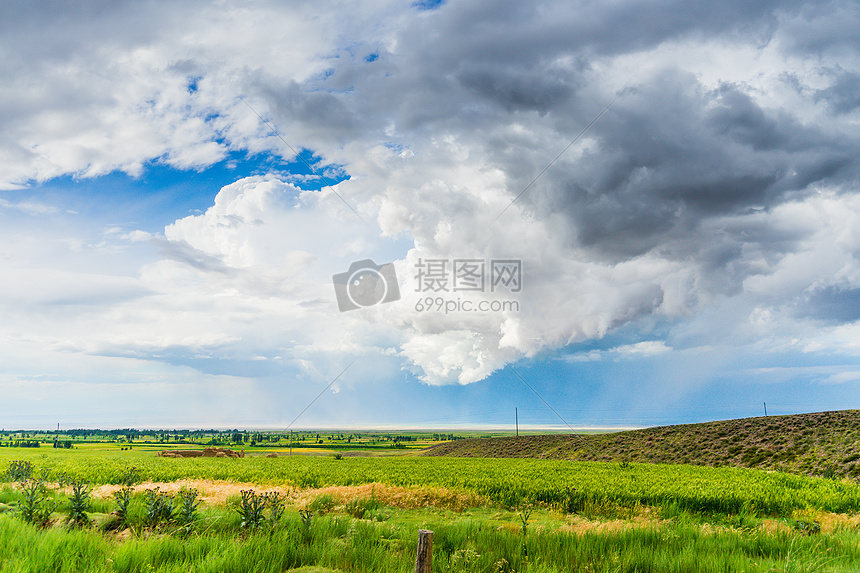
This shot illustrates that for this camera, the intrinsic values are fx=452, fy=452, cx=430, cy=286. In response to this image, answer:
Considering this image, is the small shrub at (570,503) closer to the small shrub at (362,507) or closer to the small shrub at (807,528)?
the small shrub at (807,528)

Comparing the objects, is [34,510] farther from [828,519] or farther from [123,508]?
[828,519]

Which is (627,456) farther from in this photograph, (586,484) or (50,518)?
(50,518)

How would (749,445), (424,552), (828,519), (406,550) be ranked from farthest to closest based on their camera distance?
1. (749,445)
2. (828,519)
3. (406,550)
4. (424,552)

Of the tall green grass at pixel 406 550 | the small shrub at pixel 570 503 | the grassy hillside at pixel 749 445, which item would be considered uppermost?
the tall green grass at pixel 406 550

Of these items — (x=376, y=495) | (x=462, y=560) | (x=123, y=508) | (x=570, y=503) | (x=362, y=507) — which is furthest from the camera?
(x=570, y=503)

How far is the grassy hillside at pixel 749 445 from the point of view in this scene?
4197 cm

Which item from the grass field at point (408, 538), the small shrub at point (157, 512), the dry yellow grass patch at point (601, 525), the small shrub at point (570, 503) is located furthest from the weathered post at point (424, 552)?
the small shrub at point (570, 503)

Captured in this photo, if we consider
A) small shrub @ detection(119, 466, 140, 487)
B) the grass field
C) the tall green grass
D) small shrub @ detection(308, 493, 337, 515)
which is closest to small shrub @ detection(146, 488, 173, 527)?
the grass field

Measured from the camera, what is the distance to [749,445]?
5200cm

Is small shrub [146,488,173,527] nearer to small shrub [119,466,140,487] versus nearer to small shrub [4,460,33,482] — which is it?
small shrub [119,466,140,487]

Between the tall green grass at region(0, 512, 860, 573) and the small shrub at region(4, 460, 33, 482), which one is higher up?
the tall green grass at region(0, 512, 860, 573)

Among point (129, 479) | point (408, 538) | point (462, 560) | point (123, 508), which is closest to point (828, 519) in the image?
point (462, 560)

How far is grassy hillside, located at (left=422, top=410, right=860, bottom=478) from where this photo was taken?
138 ft

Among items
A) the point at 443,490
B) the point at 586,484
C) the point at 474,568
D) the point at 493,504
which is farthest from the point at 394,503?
the point at 586,484
